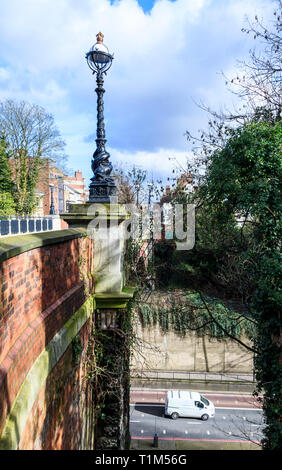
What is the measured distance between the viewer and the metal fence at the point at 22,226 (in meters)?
15.8

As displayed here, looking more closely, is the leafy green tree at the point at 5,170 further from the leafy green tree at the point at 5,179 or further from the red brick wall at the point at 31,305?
the red brick wall at the point at 31,305

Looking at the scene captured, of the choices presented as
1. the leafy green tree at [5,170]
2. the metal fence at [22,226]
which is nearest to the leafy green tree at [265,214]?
the metal fence at [22,226]

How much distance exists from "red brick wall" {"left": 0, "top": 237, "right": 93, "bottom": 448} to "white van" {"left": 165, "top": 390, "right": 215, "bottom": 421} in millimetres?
13181

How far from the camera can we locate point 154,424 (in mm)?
15602

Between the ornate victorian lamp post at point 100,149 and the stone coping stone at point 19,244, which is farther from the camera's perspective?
the ornate victorian lamp post at point 100,149

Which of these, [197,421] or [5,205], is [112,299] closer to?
[197,421]

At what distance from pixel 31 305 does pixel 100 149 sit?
3.93 metres

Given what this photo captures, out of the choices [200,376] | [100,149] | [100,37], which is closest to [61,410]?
[100,149]

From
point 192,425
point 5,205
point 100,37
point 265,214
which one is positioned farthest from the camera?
point 5,205

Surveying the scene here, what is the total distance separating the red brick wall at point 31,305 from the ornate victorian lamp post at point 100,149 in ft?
4.84

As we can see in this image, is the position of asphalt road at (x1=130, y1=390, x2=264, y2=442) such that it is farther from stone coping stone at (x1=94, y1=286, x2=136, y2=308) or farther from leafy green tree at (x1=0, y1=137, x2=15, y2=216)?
leafy green tree at (x1=0, y1=137, x2=15, y2=216)

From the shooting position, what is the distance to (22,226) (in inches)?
766
